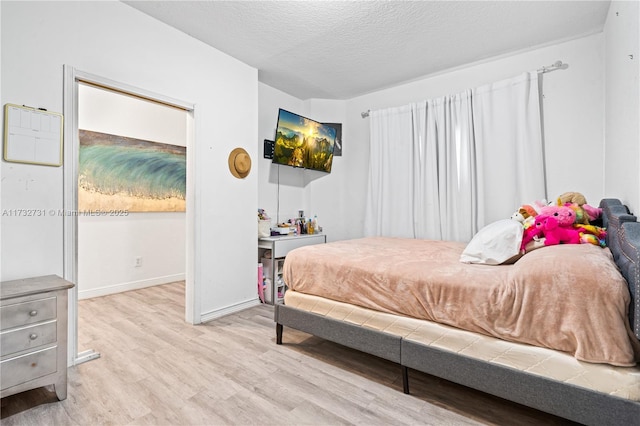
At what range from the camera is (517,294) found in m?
1.41

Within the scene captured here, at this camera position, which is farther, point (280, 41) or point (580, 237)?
point (280, 41)

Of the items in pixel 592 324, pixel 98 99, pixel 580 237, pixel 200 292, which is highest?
pixel 98 99

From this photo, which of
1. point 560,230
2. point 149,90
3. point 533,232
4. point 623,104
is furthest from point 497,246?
point 149,90

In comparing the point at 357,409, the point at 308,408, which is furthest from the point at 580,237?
the point at 308,408

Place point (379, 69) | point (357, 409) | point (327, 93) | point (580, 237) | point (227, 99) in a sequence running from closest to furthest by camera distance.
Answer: point (357, 409), point (580, 237), point (227, 99), point (379, 69), point (327, 93)

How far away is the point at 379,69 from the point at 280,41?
3.87ft

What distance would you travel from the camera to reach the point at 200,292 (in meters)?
2.89

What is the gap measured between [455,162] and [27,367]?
3767 millimetres

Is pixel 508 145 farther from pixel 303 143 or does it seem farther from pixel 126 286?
pixel 126 286

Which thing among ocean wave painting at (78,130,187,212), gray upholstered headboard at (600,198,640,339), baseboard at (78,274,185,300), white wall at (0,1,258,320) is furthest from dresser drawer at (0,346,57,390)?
gray upholstered headboard at (600,198,640,339)

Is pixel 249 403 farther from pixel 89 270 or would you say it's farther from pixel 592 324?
pixel 89 270

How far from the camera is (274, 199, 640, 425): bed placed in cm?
119

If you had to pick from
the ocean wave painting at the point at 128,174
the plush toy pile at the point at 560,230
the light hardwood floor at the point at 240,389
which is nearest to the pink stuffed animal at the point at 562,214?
the plush toy pile at the point at 560,230

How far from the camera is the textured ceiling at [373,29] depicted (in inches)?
93.4
